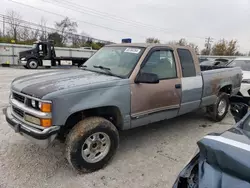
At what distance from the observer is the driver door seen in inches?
135

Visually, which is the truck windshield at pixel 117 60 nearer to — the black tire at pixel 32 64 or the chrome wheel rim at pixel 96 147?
the chrome wheel rim at pixel 96 147

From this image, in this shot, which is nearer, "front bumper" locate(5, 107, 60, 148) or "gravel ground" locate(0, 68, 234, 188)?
"front bumper" locate(5, 107, 60, 148)

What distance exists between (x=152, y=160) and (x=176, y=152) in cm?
55

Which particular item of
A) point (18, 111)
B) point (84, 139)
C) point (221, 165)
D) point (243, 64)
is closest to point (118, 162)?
point (84, 139)

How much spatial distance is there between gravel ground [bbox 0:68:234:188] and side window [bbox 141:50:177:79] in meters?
1.32

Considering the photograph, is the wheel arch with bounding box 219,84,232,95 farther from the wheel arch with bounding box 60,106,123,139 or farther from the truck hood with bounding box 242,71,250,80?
the wheel arch with bounding box 60,106,123,139

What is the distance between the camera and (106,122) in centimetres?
309

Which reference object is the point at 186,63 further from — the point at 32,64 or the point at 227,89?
the point at 32,64

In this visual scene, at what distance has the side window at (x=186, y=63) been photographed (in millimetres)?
4199

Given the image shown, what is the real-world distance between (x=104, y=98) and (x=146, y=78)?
0.75 meters

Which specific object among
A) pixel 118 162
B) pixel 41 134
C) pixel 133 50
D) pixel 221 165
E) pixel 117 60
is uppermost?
pixel 133 50

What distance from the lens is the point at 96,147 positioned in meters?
3.12

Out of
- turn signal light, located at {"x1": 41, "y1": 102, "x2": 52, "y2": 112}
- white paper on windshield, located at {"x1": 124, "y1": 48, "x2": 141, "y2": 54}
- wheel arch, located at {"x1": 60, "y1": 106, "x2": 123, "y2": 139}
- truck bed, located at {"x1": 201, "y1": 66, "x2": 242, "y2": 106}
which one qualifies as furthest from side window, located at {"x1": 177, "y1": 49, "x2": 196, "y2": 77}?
turn signal light, located at {"x1": 41, "y1": 102, "x2": 52, "y2": 112}

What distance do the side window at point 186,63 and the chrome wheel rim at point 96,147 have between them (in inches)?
79.7
